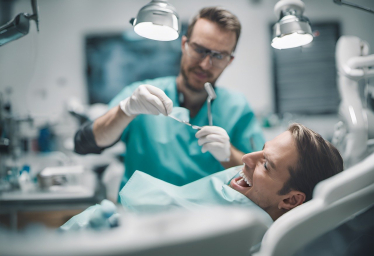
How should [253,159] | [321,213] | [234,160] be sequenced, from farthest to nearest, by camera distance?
[234,160], [253,159], [321,213]

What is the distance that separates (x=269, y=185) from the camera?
0.78 metres

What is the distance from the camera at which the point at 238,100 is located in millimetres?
1260

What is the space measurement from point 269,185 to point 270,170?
0.05m

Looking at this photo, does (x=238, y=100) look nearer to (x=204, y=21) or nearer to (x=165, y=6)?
(x=204, y=21)

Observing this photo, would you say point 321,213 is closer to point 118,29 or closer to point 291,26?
point 291,26

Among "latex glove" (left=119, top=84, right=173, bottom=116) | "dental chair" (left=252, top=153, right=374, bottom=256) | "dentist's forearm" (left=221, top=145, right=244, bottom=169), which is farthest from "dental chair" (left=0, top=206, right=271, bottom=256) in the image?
"dentist's forearm" (left=221, top=145, right=244, bottom=169)

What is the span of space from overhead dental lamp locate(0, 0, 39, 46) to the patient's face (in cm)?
81

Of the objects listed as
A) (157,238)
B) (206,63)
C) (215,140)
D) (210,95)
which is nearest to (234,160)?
(215,140)

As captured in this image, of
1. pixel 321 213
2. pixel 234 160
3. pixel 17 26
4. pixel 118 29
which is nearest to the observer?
pixel 321 213

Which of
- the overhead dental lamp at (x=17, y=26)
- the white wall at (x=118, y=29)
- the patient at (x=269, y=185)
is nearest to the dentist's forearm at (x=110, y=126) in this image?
the patient at (x=269, y=185)

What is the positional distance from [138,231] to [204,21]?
3.03ft

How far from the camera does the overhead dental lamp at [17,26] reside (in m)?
0.73

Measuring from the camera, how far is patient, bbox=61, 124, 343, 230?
0.75 metres

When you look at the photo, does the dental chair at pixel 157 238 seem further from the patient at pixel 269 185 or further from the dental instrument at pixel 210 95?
the dental instrument at pixel 210 95
